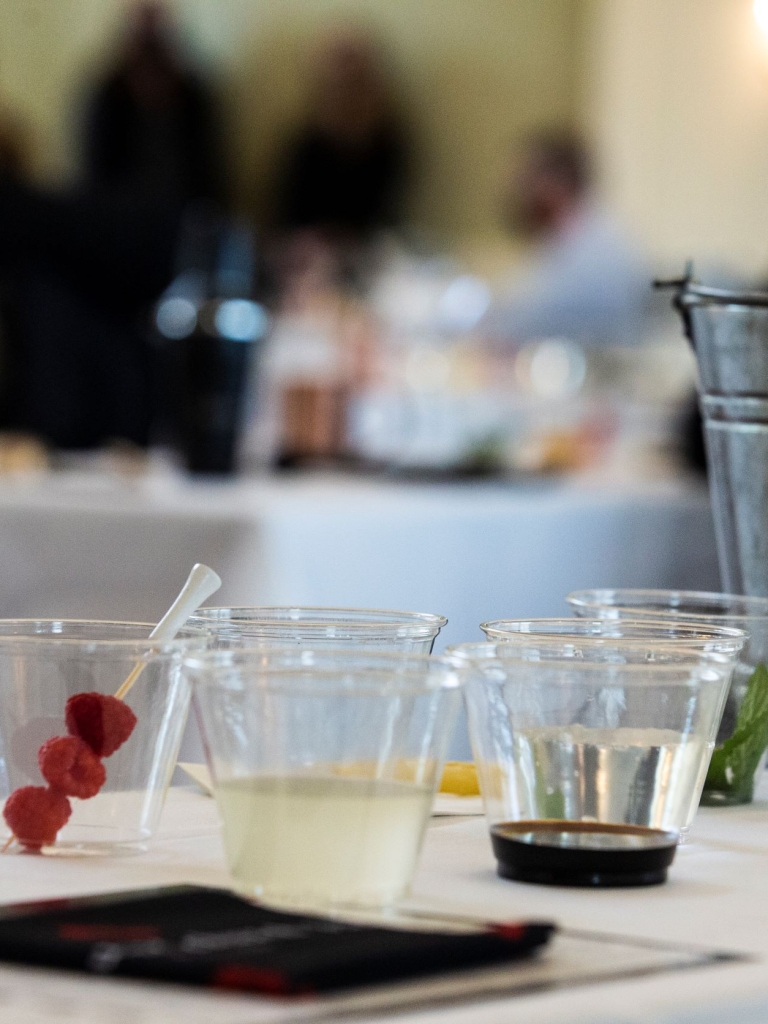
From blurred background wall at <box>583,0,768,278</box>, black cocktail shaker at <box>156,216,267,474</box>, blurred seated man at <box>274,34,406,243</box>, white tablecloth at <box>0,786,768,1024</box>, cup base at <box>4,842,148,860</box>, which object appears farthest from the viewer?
blurred seated man at <box>274,34,406,243</box>

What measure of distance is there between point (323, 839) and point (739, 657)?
35 cm

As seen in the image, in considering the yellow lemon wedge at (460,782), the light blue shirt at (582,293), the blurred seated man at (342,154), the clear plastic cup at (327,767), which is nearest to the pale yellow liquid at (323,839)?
the clear plastic cup at (327,767)

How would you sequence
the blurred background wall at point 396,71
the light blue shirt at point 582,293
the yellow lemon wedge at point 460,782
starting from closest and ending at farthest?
the yellow lemon wedge at point 460,782 → the light blue shirt at point 582,293 → the blurred background wall at point 396,71

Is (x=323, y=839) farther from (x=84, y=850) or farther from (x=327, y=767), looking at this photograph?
(x=84, y=850)

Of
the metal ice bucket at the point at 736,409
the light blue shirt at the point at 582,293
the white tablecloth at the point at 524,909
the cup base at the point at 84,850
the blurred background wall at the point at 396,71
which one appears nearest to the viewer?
the white tablecloth at the point at 524,909

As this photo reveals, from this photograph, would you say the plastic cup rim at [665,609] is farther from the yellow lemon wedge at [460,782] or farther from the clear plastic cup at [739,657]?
the yellow lemon wedge at [460,782]

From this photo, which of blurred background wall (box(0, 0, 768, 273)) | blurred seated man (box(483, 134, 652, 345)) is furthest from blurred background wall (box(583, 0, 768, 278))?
blurred seated man (box(483, 134, 652, 345))

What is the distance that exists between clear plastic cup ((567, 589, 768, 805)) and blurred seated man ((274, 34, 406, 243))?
278 inches

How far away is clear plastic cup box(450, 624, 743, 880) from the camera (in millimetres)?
571

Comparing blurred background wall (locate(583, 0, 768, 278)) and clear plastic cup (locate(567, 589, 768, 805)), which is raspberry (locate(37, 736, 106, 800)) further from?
blurred background wall (locate(583, 0, 768, 278))

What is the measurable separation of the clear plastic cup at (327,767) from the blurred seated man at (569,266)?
4201 millimetres

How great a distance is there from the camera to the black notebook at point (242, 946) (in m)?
0.40

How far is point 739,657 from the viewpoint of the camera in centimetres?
78

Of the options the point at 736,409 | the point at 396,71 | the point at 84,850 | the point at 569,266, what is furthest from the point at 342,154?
the point at 84,850
